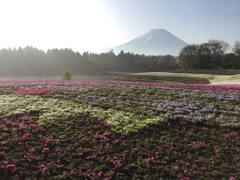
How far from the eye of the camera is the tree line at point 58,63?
104062mm

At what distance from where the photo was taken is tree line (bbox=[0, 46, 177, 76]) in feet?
341

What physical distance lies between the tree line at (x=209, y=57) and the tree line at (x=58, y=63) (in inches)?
943

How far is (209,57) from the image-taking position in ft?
396

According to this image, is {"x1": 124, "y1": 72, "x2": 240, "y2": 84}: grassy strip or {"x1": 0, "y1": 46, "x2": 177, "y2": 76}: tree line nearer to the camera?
{"x1": 124, "y1": 72, "x2": 240, "y2": 84}: grassy strip

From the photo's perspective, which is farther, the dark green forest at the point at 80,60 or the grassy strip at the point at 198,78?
the dark green forest at the point at 80,60

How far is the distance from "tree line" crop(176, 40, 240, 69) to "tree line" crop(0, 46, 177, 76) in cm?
2395

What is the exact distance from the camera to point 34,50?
11738 cm

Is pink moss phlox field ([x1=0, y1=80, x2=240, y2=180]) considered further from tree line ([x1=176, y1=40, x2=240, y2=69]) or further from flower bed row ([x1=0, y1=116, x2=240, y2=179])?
tree line ([x1=176, y1=40, x2=240, y2=69])

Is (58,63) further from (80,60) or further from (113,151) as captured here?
(113,151)

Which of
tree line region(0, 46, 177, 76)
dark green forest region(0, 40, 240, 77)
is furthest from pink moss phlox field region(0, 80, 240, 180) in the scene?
dark green forest region(0, 40, 240, 77)

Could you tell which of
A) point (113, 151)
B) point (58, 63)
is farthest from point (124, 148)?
point (58, 63)

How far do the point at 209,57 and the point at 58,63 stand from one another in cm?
8716

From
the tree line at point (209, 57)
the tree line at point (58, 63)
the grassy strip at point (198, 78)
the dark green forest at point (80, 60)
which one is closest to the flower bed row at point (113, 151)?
the grassy strip at point (198, 78)

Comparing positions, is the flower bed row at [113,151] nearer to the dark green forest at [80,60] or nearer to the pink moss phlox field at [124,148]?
the pink moss phlox field at [124,148]
